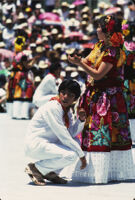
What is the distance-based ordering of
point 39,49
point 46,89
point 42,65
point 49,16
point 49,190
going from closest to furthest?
1. point 49,190
2. point 46,89
3. point 42,65
4. point 39,49
5. point 49,16

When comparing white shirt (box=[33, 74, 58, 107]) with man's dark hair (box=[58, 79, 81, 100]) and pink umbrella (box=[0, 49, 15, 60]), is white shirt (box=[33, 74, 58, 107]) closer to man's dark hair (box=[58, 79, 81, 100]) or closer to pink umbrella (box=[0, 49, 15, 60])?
pink umbrella (box=[0, 49, 15, 60])

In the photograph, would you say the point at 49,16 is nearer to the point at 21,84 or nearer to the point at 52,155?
the point at 21,84

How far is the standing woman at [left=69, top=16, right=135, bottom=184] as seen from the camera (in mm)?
5582

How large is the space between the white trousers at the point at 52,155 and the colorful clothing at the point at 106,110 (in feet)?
1.03

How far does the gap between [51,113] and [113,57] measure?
811 mm

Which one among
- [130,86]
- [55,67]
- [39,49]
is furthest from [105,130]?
[39,49]

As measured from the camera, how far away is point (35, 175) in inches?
216

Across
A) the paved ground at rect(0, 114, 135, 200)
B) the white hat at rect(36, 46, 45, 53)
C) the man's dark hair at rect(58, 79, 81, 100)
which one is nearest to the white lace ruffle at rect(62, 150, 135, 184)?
the paved ground at rect(0, 114, 135, 200)

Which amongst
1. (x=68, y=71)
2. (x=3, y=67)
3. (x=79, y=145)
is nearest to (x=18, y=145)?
(x=79, y=145)

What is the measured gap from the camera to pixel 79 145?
562 cm

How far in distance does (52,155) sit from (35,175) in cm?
28

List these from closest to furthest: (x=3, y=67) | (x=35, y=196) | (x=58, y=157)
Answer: (x=35, y=196)
(x=58, y=157)
(x=3, y=67)

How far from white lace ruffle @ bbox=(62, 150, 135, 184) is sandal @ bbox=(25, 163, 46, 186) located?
0.36 metres

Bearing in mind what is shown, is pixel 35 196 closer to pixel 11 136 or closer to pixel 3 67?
pixel 11 136
